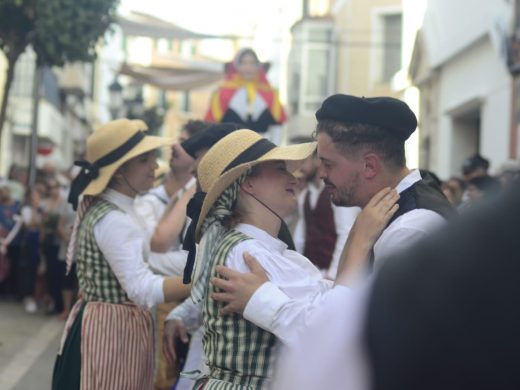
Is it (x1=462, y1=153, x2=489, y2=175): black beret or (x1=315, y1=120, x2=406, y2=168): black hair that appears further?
(x1=462, y1=153, x2=489, y2=175): black beret

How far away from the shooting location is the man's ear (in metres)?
3.15

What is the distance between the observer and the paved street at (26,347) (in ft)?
28.9

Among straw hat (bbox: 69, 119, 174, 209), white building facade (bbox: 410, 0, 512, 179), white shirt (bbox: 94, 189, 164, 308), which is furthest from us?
white building facade (bbox: 410, 0, 512, 179)

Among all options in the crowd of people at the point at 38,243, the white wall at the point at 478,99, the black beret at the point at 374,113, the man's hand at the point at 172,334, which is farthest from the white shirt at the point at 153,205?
the white wall at the point at 478,99

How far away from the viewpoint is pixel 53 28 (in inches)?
472

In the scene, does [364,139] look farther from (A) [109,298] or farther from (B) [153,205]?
(B) [153,205]

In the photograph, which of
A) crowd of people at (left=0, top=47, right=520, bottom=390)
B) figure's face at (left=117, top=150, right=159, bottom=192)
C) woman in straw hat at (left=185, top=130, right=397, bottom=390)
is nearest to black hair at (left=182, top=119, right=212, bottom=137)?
crowd of people at (left=0, top=47, right=520, bottom=390)

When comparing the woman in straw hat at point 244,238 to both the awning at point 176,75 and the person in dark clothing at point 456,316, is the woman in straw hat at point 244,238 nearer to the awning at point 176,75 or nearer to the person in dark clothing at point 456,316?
the person in dark clothing at point 456,316

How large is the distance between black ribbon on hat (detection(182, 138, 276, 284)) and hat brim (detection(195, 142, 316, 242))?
33 millimetres

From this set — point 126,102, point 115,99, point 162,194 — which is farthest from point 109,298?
point 126,102

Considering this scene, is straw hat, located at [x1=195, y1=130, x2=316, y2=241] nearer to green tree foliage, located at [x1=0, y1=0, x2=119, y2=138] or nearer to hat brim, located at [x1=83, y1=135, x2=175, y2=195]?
hat brim, located at [x1=83, y1=135, x2=175, y2=195]

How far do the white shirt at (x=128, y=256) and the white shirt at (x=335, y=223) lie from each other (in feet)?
10.5

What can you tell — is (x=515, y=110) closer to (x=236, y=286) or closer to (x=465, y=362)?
(x=236, y=286)

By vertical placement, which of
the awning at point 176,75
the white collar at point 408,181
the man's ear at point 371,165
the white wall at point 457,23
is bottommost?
the white collar at point 408,181
